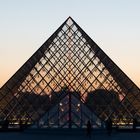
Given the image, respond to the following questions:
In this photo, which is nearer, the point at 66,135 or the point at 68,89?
the point at 66,135

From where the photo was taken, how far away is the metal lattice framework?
34.1m

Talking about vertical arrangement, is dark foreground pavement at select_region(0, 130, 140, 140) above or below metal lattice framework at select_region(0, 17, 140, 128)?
below

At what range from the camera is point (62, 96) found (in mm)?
34250

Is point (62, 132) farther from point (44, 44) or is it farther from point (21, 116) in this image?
point (44, 44)

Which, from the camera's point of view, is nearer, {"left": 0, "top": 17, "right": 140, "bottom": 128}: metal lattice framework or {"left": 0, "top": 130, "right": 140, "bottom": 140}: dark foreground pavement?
{"left": 0, "top": 130, "right": 140, "bottom": 140}: dark foreground pavement

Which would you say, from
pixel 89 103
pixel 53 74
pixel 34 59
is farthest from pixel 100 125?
pixel 34 59

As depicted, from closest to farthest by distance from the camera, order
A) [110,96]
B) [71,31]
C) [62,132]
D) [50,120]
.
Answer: [62,132] → [50,120] → [110,96] → [71,31]

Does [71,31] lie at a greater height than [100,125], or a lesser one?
greater

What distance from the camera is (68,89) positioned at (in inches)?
1352

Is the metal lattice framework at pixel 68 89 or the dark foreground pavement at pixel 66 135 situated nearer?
the dark foreground pavement at pixel 66 135

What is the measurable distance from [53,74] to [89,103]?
3108mm

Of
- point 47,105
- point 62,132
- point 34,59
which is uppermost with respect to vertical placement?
point 34,59

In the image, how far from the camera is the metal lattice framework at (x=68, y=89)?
3409cm

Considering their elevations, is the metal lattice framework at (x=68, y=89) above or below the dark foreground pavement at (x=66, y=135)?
above
